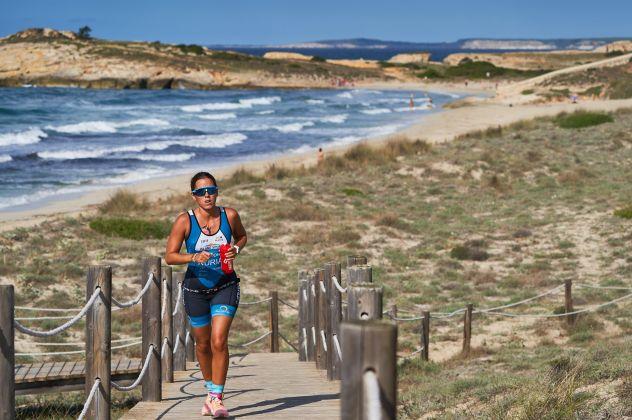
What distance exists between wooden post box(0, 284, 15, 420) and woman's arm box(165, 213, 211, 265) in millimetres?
1674

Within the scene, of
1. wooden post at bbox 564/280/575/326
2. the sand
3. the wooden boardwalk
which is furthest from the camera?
the sand

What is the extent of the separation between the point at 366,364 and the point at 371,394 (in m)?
0.12

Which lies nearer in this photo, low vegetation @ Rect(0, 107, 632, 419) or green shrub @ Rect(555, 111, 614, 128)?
low vegetation @ Rect(0, 107, 632, 419)

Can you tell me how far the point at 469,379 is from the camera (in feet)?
31.6

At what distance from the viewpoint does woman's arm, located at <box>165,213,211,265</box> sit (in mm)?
6566

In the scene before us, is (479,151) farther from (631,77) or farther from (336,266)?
(631,77)

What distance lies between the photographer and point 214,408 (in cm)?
686

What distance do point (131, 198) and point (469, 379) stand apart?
56.1ft

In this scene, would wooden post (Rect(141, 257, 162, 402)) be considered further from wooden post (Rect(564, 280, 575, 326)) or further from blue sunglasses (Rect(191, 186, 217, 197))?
wooden post (Rect(564, 280, 575, 326))

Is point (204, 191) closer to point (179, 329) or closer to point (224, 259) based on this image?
point (224, 259)

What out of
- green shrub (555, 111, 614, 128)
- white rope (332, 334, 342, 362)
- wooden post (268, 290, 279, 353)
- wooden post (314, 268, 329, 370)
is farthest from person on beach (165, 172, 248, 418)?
green shrub (555, 111, 614, 128)

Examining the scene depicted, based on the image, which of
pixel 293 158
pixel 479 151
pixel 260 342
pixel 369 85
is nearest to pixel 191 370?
pixel 260 342

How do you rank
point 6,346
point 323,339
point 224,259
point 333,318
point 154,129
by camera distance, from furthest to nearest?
point 154,129 < point 323,339 < point 333,318 < point 224,259 < point 6,346

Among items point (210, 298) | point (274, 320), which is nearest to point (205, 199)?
point (210, 298)
